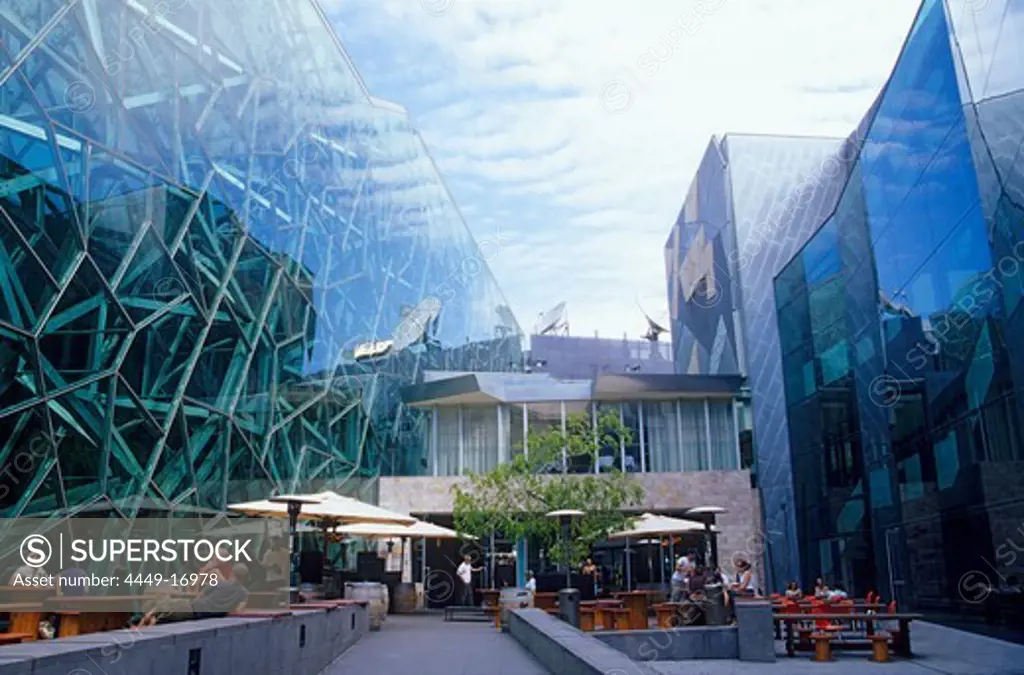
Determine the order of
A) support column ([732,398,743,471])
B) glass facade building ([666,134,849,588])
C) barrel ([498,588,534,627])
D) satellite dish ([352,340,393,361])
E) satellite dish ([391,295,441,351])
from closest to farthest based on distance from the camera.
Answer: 1. barrel ([498,588,534,627])
2. satellite dish ([352,340,393,361])
3. support column ([732,398,743,471])
4. glass facade building ([666,134,849,588])
5. satellite dish ([391,295,441,351])

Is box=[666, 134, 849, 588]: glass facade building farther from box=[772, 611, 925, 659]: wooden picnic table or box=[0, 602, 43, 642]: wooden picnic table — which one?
box=[0, 602, 43, 642]: wooden picnic table

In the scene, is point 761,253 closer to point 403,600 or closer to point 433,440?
point 433,440

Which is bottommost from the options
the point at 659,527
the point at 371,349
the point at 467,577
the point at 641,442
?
the point at 467,577

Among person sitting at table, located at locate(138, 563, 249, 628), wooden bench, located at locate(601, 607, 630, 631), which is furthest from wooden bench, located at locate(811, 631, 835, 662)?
person sitting at table, located at locate(138, 563, 249, 628)

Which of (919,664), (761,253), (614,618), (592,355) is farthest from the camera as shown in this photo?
(592,355)

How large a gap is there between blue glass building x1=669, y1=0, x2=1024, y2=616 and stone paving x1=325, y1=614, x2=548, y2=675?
30.4ft

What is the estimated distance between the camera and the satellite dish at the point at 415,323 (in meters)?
40.0

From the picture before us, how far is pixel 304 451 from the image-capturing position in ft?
100

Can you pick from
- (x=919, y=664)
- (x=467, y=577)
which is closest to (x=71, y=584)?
(x=919, y=664)

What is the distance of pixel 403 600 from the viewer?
28.5m

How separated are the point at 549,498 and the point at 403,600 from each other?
5642mm

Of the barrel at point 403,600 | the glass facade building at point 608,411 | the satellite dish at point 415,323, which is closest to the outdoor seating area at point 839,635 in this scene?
the barrel at point 403,600

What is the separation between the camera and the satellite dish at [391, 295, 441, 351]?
40000mm

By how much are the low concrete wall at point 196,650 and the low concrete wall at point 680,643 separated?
18.6 ft
